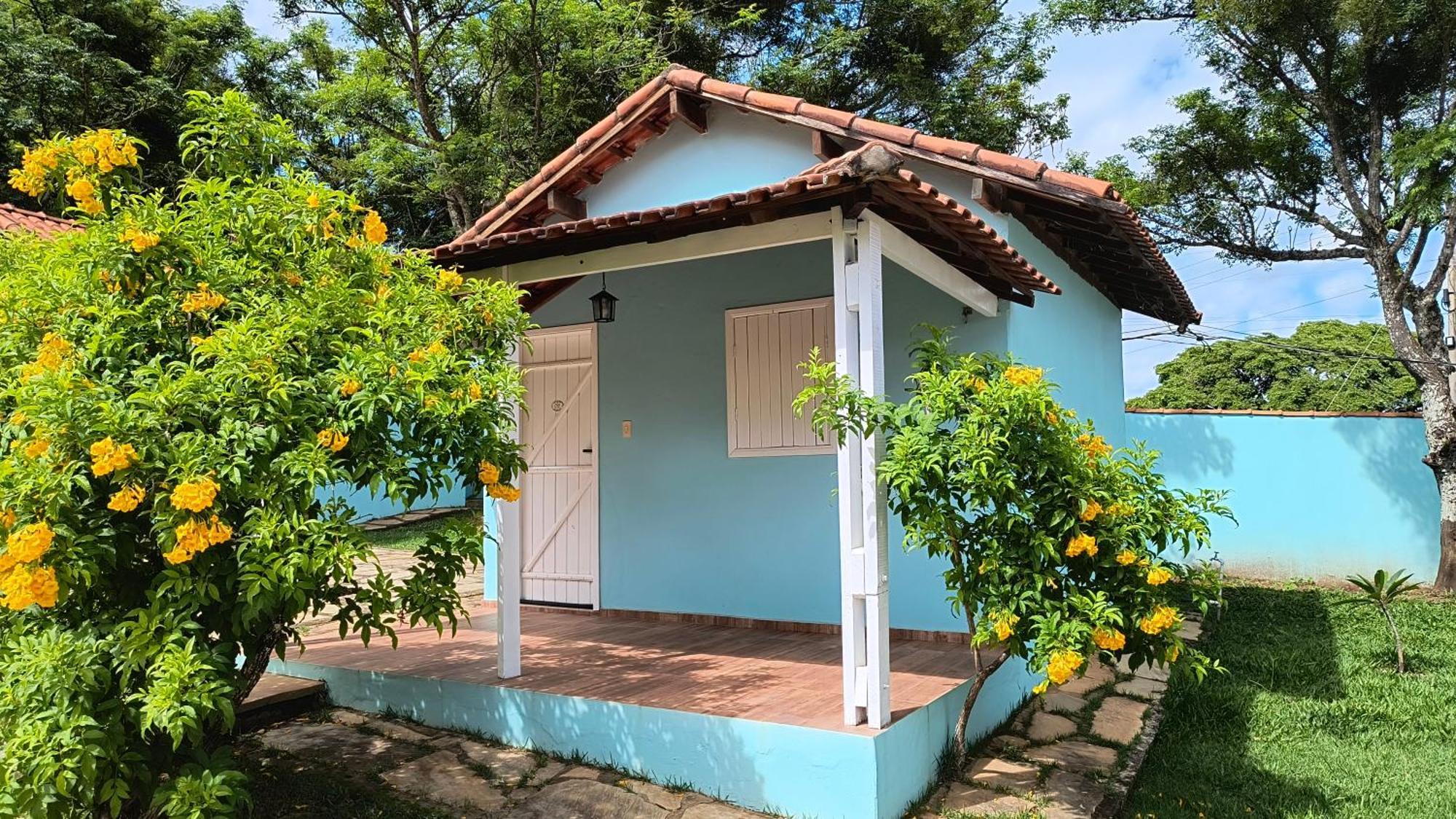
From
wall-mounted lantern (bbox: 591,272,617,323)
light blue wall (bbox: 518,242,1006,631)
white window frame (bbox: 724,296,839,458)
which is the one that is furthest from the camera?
wall-mounted lantern (bbox: 591,272,617,323)

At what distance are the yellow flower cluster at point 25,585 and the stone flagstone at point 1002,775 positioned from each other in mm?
3845

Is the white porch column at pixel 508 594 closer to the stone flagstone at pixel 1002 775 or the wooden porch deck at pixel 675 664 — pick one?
the wooden porch deck at pixel 675 664

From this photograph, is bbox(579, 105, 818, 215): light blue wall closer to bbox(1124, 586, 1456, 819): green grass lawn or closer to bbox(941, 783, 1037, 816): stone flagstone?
bbox(941, 783, 1037, 816): stone flagstone

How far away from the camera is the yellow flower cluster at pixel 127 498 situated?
2947 millimetres

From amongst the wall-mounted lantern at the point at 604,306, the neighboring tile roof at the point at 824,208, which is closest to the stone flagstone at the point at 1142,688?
the neighboring tile roof at the point at 824,208

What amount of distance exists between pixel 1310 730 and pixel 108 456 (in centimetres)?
648

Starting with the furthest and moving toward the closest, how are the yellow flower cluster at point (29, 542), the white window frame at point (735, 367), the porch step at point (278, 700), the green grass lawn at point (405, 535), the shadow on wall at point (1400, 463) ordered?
the green grass lawn at point (405, 535)
the shadow on wall at point (1400, 463)
the white window frame at point (735, 367)
the porch step at point (278, 700)
the yellow flower cluster at point (29, 542)

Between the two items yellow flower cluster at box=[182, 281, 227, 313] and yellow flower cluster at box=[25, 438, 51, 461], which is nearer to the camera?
yellow flower cluster at box=[25, 438, 51, 461]

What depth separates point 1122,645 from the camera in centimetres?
382

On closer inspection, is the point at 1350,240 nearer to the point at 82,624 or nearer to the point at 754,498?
the point at 754,498

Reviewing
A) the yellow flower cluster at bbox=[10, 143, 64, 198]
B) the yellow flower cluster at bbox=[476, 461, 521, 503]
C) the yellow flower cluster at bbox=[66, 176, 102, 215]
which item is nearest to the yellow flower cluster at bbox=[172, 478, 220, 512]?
the yellow flower cluster at bbox=[476, 461, 521, 503]

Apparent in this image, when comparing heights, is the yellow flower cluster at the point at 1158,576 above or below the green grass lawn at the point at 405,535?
above

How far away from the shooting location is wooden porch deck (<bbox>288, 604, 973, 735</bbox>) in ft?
14.6

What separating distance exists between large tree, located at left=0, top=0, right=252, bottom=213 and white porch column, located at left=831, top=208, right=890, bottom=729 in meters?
13.3
